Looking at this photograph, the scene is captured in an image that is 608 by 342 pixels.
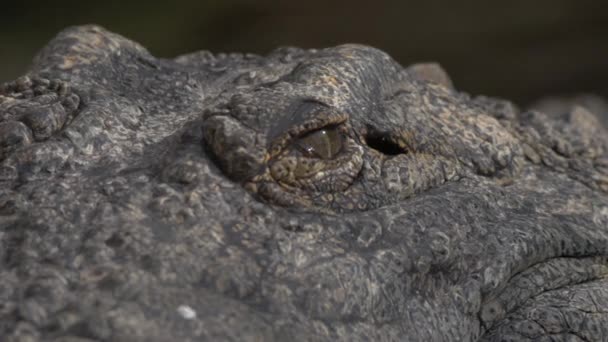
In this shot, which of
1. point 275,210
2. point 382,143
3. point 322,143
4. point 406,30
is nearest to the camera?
point 275,210

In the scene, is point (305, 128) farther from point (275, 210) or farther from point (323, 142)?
point (275, 210)

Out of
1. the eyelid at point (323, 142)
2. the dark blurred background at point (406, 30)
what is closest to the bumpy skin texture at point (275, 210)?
the eyelid at point (323, 142)

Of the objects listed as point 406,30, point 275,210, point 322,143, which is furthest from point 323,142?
point 406,30

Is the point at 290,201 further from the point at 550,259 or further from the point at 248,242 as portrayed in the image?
the point at 550,259

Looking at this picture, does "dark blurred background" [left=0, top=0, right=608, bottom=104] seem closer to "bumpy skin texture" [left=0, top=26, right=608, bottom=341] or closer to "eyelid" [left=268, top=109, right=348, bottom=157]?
"bumpy skin texture" [left=0, top=26, right=608, bottom=341]

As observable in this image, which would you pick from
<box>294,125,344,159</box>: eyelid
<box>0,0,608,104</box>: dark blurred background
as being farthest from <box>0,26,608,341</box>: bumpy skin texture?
<box>0,0,608,104</box>: dark blurred background

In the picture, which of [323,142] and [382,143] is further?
[382,143]

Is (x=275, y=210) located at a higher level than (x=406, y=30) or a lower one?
higher

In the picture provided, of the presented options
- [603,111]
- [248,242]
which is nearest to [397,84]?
[248,242]

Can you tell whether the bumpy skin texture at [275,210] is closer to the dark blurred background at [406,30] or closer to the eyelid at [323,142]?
the eyelid at [323,142]
